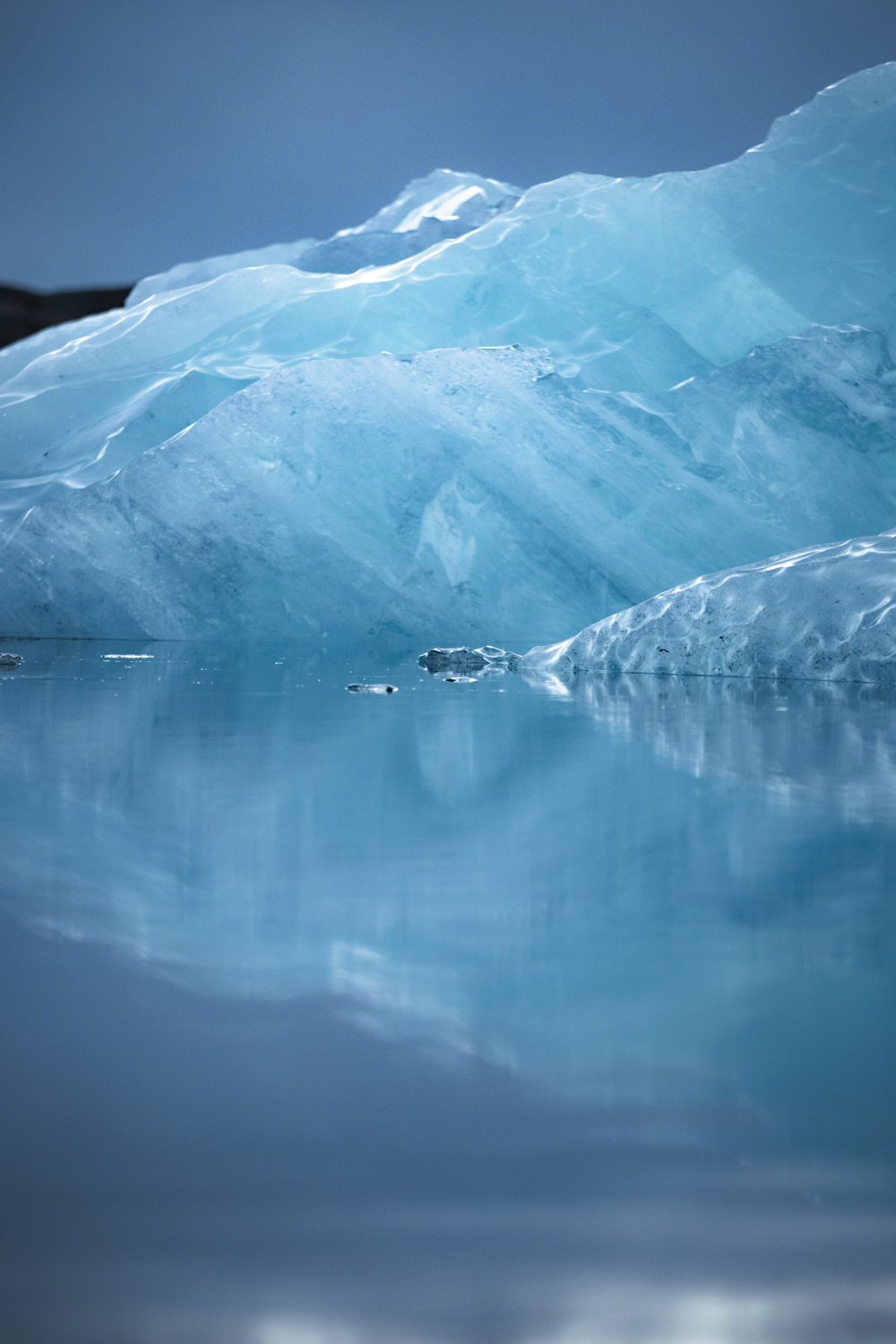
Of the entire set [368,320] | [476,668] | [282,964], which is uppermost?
[368,320]

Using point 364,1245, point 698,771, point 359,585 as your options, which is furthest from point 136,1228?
point 359,585

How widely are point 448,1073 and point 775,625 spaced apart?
886cm

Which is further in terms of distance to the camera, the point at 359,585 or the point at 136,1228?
the point at 359,585

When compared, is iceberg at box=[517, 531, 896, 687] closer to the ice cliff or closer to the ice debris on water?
the ice debris on water

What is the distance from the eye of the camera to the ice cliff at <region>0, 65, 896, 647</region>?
16375mm

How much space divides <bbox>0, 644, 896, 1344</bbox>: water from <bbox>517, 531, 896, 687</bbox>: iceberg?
20.7 feet

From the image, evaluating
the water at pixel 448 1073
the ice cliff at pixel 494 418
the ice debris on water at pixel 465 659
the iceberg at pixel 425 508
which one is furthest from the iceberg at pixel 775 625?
the water at pixel 448 1073

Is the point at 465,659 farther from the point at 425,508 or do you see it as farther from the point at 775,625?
the point at 425,508

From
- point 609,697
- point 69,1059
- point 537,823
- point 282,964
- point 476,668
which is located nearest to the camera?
point 69,1059

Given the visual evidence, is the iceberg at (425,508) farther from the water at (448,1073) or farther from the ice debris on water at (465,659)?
the water at (448,1073)

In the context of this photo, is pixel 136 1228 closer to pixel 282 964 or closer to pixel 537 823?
pixel 282 964

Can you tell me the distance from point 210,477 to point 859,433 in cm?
854

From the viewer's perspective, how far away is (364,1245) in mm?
1010

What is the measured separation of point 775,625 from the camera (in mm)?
9859
